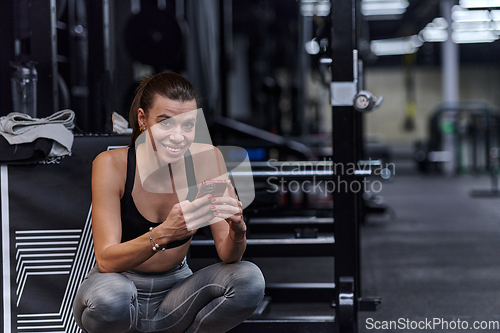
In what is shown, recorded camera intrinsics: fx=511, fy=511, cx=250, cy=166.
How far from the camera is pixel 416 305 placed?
2.35m

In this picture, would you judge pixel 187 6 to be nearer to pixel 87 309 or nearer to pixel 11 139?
pixel 11 139

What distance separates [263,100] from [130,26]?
4.26 m

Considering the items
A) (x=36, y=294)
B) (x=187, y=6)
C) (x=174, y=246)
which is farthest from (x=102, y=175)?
(x=187, y=6)

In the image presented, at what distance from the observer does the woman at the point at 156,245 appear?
124 centimetres

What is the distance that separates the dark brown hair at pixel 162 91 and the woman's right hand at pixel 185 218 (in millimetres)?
306

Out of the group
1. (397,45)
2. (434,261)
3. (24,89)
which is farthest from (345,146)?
(397,45)

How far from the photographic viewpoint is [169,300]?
137cm

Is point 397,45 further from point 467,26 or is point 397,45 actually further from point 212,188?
point 212,188

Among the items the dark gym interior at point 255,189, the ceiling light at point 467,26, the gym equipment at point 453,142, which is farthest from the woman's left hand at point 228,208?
the ceiling light at point 467,26

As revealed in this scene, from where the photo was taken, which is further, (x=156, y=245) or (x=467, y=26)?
(x=467, y=26)

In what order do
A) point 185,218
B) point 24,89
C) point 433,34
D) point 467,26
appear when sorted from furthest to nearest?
point 433,34 < point 467,26 < point 24,89 < point 185,218

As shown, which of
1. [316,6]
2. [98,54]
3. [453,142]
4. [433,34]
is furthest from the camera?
[433,34]

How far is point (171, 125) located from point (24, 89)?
0.94 meters

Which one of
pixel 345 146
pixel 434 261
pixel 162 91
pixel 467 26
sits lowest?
pixel 434 261
